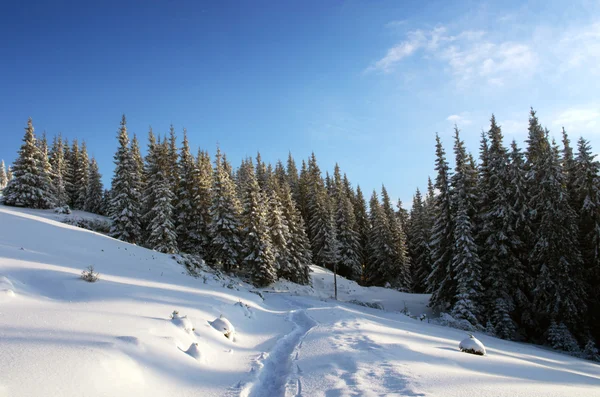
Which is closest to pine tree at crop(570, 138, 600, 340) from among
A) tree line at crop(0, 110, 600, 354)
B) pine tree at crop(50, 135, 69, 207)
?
tree line at crop(0, 110, 600, 354)

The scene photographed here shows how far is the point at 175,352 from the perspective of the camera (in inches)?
276

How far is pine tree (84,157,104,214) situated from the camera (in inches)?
2030

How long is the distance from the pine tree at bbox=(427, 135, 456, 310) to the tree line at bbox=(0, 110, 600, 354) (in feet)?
0.33

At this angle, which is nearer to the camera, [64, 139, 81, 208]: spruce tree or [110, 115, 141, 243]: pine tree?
[110, 115, 141, 243]: pine tree

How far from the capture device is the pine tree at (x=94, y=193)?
51562mm

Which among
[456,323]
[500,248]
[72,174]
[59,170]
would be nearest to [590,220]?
[500,248]

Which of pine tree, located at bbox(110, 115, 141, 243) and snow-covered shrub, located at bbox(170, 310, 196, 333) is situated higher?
pine tree, located at bbox(110, 115, 141, 243)

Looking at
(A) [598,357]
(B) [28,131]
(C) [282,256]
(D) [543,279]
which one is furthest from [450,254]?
(B) [28,131]

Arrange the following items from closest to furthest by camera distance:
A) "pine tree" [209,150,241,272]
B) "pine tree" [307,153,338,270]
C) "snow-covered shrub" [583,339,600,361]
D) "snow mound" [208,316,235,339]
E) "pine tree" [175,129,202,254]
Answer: "snow mound" [208,316,235,339]
"snow-covered shrub" [583,339,600,361]
"pine tree" [209,150,241,272]
"pine tree" [175,129,202,254]
"pine tree" [307,153,338,270]

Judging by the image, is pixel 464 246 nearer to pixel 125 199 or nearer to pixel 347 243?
pixel 347 243

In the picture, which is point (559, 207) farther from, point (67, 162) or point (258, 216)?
point (67, 162)

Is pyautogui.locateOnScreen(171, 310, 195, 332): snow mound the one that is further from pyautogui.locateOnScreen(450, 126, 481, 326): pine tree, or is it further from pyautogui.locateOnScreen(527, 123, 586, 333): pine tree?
pyautogui.locateOnScreen(527, 123, 586, 333): pine tree

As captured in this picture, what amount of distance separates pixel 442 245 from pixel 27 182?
45.3m

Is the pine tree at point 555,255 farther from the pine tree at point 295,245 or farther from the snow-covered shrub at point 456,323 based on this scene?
the pine tree at point 295,245
